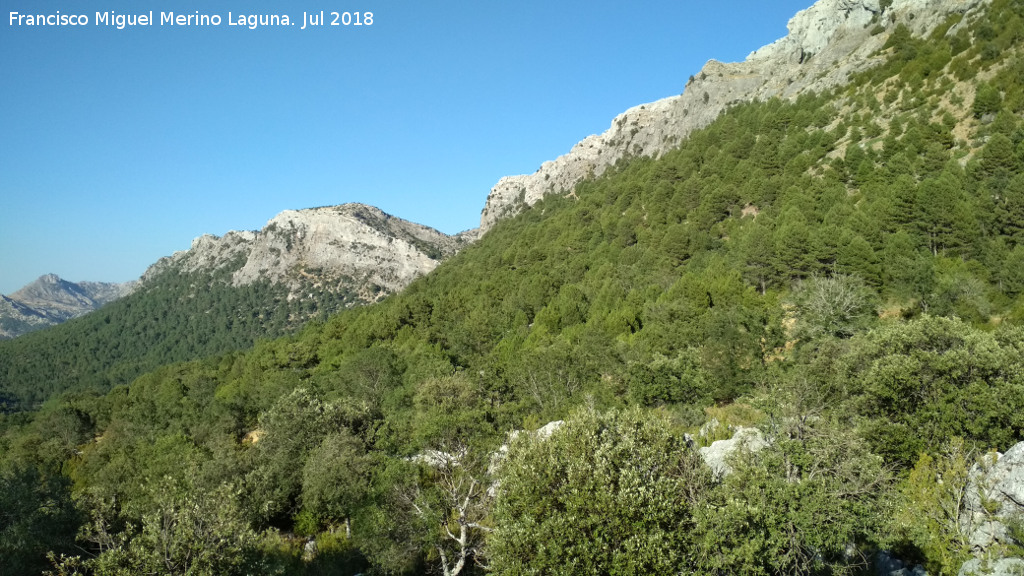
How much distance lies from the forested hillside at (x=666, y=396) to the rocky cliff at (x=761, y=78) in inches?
435

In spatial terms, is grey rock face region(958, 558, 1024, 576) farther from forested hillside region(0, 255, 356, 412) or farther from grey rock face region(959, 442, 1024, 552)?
forested hillside region(0, 255, 356, 412)

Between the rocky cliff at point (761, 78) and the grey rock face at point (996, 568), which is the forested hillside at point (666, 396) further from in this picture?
the rocky cliff at point (761, 78)

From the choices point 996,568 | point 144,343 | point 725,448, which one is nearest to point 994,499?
point 996,568

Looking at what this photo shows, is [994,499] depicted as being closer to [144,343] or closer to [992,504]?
[992,504]

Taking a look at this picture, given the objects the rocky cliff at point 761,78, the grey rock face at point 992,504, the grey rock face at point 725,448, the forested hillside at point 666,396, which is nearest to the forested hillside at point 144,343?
the forested hillside at point 666,396

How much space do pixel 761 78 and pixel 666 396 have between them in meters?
116

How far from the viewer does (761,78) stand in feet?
399

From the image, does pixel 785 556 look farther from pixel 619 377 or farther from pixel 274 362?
pixel 274 362

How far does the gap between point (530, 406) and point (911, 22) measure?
4238 inches

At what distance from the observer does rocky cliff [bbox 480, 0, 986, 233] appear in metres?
95.3

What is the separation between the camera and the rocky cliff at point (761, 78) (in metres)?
95.3

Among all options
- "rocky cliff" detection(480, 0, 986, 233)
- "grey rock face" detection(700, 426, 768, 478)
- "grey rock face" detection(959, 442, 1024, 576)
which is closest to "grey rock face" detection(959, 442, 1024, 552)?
"grey rock face" detection(959, 442, 1024, 576)

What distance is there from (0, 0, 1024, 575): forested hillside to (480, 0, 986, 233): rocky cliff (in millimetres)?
11042

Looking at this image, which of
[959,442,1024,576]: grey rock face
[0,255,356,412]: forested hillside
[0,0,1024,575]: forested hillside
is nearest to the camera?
[959,442,1024,576]: grey rock face
